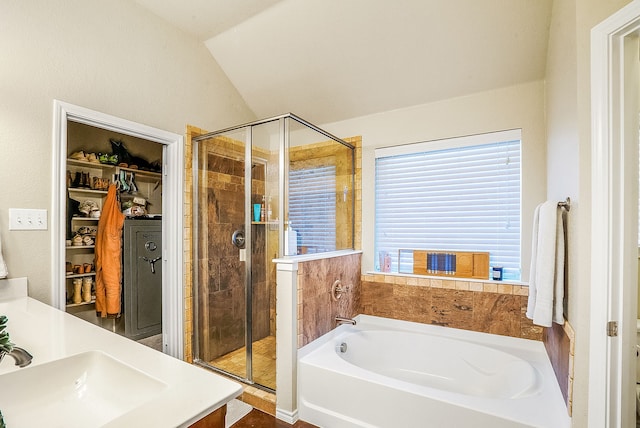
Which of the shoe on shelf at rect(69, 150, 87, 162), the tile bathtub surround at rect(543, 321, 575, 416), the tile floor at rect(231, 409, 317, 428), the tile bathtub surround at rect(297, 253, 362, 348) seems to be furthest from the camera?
the shoe on shelf at rect(69, 150, 87, 162)

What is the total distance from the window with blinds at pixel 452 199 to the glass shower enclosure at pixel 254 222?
1.28 ft

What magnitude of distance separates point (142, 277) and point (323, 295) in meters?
2.19

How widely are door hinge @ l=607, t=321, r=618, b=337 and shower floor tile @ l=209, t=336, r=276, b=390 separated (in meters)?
1.94

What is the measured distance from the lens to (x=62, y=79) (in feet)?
6.22

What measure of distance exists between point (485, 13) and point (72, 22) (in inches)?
102

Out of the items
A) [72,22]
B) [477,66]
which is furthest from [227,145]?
[477,66]

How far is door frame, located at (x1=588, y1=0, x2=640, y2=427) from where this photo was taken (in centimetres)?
118

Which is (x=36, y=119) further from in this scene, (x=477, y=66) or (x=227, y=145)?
(x=477, y=66)

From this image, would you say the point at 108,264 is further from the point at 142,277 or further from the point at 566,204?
the point at 566,204

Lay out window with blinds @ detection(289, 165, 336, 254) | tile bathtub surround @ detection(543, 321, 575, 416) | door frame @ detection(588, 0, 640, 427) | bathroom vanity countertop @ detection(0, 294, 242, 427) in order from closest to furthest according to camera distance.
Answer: bathroom vanity countertop @ detection(0, 294, 242, 427) < door frame @ detection(588, 0, 640, 427) < tile bathtub surround @ detection(543, 321, 575, 416) < window with blinds @ detection(289, 165, 336, 254)

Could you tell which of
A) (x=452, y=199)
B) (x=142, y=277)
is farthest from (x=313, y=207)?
(x=142, y=277)

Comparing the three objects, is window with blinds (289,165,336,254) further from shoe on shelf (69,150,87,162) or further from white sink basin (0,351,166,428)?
shoe on shelf (69,150,87,162)

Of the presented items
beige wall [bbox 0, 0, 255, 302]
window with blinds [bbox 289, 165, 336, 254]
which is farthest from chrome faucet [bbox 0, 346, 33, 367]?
window with blinds [bbox 289, 165, 336, 254]

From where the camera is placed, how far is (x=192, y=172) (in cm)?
275
